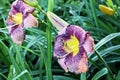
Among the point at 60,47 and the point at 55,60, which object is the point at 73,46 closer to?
the point at 60,47

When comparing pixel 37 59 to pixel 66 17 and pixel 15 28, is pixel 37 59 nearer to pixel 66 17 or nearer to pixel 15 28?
pixel 66 17

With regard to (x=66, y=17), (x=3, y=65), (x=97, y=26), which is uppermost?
(x=66, y=17)

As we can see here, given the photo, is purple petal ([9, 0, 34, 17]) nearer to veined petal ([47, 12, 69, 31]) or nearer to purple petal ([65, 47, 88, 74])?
veined petal ([47, 12, 69, 31])

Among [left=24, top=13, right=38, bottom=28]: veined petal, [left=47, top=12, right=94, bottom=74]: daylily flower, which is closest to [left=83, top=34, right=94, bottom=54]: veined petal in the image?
[left=47, top=12, right=94, bottom=74]: daylily flower

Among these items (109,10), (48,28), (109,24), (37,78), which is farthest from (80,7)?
(48,28)

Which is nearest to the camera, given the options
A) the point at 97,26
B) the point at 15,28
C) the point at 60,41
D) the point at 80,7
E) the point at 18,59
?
the point at 60,41

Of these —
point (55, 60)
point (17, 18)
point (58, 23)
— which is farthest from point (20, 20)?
point (55, 60)
